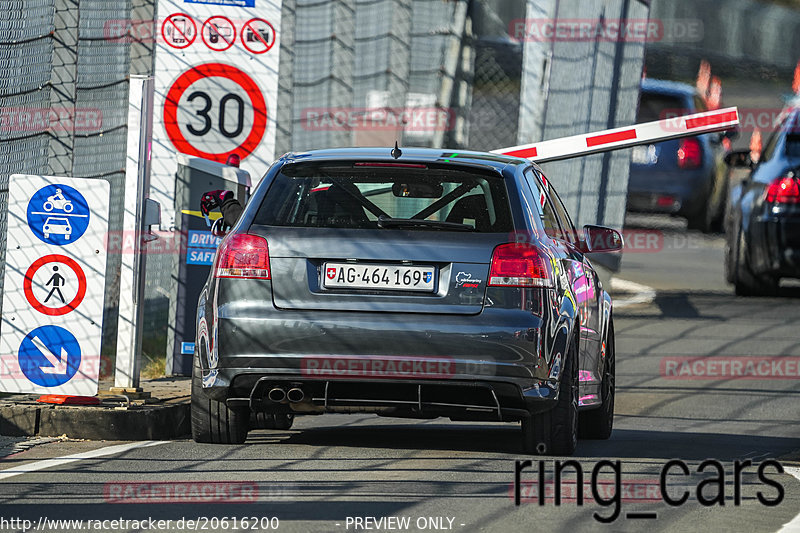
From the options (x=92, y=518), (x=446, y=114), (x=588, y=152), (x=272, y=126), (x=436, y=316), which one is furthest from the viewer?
(x=446, y=114)

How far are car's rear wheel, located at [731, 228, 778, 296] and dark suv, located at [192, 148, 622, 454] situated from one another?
861 centimetres

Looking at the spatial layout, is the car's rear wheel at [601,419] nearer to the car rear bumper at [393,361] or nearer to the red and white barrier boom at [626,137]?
the car rear bumper at [393,361]

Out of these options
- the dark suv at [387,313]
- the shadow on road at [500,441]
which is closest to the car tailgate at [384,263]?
the dark suv at [387,313]

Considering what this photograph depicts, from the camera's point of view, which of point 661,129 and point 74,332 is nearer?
point 74,332

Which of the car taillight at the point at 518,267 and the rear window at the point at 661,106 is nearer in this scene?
the car taillight at the point at 518,267

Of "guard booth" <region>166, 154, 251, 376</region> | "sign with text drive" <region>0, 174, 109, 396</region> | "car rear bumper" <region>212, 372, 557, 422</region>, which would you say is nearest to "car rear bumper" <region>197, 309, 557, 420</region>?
"car rear bumper" <region>212, 372, 557, 422</region>

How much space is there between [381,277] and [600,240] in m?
2.19

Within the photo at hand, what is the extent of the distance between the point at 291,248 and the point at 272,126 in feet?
12.2

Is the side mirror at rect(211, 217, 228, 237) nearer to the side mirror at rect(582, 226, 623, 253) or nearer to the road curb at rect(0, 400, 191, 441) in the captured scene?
the road curb at rect(0, 400, 191, 441)

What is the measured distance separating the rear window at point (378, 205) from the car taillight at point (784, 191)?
7599 millimetres

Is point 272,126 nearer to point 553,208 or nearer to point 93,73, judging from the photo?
point 93,73

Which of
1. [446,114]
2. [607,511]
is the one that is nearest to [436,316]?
[607,511]

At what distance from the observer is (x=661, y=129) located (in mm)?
10820

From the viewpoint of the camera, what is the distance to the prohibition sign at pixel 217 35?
11.4 m
